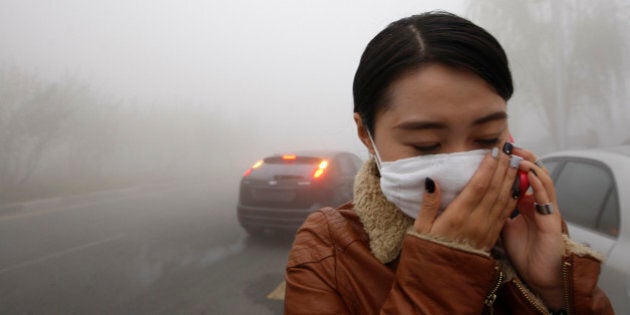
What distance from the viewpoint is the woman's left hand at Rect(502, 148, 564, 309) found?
3.24 feet

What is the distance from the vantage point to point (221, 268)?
4.96 m

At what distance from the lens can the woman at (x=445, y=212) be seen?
935 mm

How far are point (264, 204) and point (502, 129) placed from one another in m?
4.98

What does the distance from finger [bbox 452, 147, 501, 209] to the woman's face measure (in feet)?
0.28

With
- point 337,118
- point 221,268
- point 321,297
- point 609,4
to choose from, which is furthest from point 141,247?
point 337,118

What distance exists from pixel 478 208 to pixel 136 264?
5155 mm

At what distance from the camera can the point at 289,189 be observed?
5.64 m

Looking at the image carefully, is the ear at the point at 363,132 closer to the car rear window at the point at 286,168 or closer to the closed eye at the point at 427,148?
the closed eye at the point at 427,148

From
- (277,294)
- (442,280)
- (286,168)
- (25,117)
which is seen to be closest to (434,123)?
(442,280)

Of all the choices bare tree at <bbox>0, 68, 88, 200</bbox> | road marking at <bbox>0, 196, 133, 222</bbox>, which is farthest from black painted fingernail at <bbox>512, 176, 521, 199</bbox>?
bare tree at <bbox>0, 68, 88, 200</bbox>

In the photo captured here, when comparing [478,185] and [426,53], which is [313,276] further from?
[426,53]

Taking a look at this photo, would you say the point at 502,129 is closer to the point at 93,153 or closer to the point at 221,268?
the point at 221,268

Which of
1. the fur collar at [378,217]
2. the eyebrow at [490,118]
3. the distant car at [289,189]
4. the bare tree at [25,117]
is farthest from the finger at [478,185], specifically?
the bare tree at [25,117]

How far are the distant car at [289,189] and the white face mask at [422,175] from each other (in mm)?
4460
